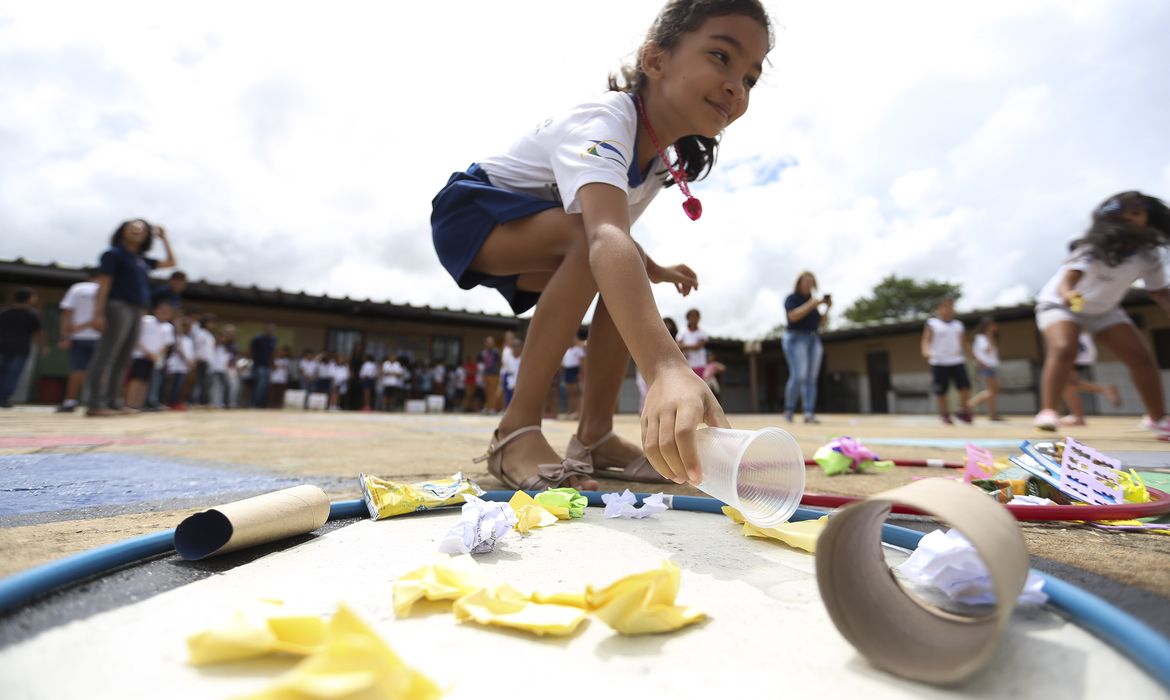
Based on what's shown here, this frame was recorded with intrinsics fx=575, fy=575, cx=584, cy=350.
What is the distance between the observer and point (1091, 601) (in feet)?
1.94

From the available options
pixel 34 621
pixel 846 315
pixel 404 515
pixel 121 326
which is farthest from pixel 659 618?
pixel 846 315

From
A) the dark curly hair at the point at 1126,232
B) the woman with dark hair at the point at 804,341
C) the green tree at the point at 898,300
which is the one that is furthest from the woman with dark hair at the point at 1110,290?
the green tree at the point at 898,300

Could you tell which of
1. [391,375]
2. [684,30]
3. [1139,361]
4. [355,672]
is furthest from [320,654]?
[391,375]

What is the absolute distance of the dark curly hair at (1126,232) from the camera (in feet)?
11.4

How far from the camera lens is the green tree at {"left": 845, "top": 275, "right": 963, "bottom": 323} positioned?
32.2 metres

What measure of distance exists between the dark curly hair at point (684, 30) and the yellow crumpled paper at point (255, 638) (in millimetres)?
1545

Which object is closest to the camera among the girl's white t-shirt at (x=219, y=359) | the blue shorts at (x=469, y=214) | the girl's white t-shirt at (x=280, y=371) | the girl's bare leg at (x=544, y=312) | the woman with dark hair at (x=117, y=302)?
the girl's bare leg at (x=544, y=312)

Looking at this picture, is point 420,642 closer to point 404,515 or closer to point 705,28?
point 404,515

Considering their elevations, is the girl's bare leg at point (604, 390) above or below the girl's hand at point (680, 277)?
below

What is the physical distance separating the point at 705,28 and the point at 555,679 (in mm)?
1502

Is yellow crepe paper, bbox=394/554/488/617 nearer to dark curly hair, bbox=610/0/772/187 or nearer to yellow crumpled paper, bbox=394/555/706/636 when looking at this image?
yellow crumpled paper, bbox=394/555/706/636

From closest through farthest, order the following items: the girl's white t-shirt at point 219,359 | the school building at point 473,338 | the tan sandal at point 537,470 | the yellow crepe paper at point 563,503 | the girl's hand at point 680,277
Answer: the yellow crepe paper at point 563,503, the tan sandal at point 537,470, the girl's hand at point 680,277, the girl's white t-shirt at point 219,359, the school building at point 473,338

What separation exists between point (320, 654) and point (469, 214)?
4.92 ft

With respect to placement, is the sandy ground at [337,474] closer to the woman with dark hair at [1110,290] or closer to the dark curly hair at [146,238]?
the woman with dark hair at [1110,290]
